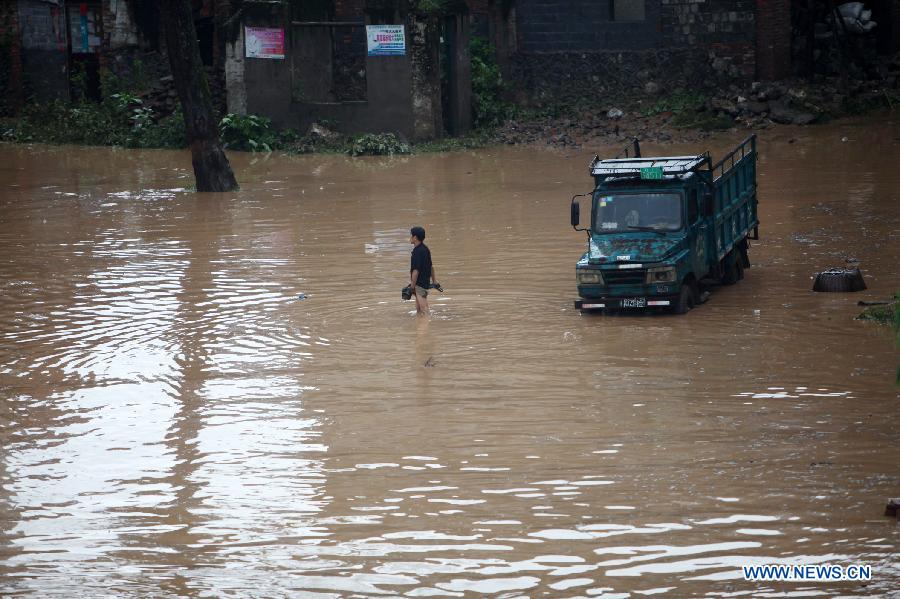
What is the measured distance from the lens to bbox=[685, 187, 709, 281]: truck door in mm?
16344

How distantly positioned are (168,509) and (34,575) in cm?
139

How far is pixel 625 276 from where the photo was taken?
15844 mm

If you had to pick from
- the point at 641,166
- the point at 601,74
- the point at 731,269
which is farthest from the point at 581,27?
the point at 641,166

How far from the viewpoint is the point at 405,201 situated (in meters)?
26.5

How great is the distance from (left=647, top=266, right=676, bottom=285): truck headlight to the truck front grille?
0.07 meters

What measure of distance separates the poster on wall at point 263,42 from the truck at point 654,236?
66.7 ft

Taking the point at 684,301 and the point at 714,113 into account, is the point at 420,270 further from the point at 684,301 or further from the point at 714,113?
the point at 714,113

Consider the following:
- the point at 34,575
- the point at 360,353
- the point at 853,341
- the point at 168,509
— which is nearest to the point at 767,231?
the point at 853,341

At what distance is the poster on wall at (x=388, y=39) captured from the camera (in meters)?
34.6

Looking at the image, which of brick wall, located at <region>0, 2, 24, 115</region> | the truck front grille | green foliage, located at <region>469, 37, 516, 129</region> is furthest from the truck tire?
brick wall, located at <region>0, 2, 24, 115</region>

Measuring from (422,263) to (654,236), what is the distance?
127 inches

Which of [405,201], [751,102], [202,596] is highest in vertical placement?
[751,102]

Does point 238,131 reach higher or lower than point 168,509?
higher

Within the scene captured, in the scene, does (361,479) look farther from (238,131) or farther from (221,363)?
(238,131)
